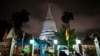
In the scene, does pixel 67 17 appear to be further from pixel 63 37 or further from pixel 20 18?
pixel 63 37

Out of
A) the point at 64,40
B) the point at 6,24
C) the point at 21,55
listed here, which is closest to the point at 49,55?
the point at 64,40

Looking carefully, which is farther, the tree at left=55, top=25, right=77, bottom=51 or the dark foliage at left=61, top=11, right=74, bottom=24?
the dark foliage at left=61, top=11, right=74, bottom=24

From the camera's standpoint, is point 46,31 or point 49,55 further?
point 46,31

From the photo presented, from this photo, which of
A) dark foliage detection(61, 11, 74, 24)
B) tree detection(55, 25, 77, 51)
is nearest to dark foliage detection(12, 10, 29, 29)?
dark foliage detection(61, 11, 74, 24)

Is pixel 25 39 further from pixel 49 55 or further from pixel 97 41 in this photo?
pixel 97 41

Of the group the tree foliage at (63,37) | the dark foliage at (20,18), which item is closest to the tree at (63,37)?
the tree foliage at (63,37)

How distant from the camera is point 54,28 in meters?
47.0

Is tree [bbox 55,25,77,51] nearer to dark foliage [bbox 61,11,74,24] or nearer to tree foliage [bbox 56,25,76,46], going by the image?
tree foliage [bbox 56,25,76,46]

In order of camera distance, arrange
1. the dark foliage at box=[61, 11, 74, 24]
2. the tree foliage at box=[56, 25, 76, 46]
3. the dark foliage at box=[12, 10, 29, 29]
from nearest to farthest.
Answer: the tree foliage at box=[56, 25, 76, 46]
the dark foliage at box=[12, 10, 29, 29]
the dark foliage at box=[61, 11, 74, 24]

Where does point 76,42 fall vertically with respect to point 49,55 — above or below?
above

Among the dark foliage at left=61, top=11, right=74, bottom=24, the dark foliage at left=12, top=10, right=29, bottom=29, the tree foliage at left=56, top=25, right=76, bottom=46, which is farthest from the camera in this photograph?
the dark foliage at left=61, top=11, right=74, bottom=24

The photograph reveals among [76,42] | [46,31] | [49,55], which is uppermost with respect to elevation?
[46,31]

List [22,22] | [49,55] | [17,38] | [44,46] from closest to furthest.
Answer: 1. [49,55]
2. [17,38]
3. [44,46]
4. [22,22]

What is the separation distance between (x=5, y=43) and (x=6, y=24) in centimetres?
1055
